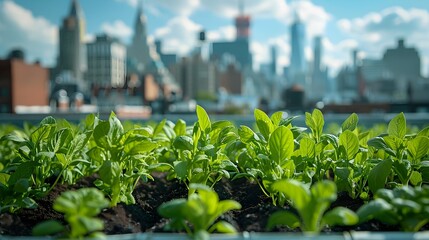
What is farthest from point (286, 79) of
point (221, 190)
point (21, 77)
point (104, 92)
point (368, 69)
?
point (221, 190)

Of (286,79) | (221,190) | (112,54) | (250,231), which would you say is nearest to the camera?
(250,231)

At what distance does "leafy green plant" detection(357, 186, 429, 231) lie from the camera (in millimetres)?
1158

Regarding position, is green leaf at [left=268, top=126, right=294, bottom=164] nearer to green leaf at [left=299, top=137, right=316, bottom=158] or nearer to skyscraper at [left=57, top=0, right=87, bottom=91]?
green leaf at [left=299, top=137, right=316, bottom=158]

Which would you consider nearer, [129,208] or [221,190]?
[129,208]

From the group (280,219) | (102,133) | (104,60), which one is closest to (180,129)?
(102,133)

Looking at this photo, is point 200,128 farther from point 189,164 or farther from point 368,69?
point 368,69

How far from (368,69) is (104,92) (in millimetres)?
85271

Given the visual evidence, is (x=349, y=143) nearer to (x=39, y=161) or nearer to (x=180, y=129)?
(x=180, y=129)

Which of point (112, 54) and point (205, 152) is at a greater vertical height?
point (112, 54)

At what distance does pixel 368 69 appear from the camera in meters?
120

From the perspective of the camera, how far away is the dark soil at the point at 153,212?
1433mm

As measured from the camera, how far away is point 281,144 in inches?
63.7

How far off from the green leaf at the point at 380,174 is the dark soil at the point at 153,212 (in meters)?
0.12

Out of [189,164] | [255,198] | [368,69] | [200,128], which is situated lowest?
[255,198]
